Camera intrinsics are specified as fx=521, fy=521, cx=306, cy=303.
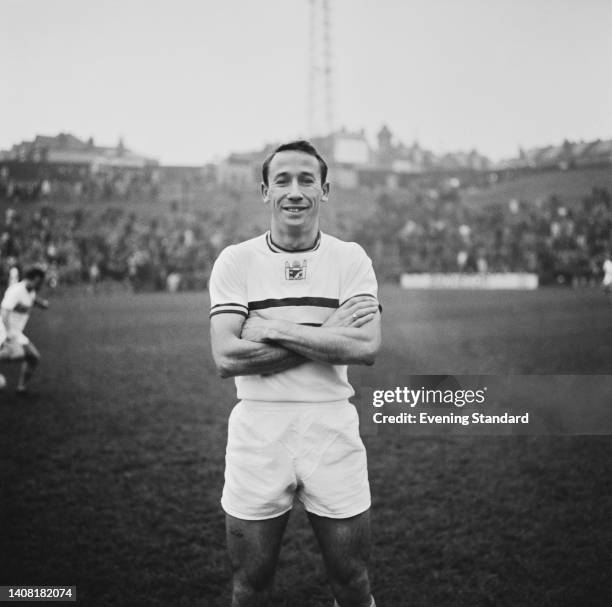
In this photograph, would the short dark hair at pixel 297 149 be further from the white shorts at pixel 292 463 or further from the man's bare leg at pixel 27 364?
the man's bare leg at pixel 27 364

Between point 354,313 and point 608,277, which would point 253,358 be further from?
point 608,277

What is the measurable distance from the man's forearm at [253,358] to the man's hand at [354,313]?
201mm

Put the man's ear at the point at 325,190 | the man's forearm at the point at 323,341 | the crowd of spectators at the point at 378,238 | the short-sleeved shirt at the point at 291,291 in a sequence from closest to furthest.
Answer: the man's forearm at the point at 323,341, the short-sleeved shirt at the point at 291,291, the man's ear at the point at 325,190, the crowd of spectators at the point at 378,238

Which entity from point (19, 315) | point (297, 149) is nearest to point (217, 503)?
point (297, 149)

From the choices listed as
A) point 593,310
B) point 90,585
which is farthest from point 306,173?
point 593,310

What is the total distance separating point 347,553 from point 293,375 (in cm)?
70

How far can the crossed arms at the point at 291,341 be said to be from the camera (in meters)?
1.90

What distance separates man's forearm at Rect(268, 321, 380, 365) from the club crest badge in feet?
0.64

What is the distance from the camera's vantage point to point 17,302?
5500mm

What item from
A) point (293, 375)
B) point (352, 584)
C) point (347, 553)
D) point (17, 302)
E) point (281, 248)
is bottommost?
point (352, 584)

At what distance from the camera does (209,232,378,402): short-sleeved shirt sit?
199 centimetres

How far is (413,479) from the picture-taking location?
398 cm

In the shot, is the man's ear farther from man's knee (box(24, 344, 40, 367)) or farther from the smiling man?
man's knee (box(24, 344, 40, 367))

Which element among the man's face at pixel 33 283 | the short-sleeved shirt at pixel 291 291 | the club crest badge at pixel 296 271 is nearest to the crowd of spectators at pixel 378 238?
the man's face at pixel 33 283
